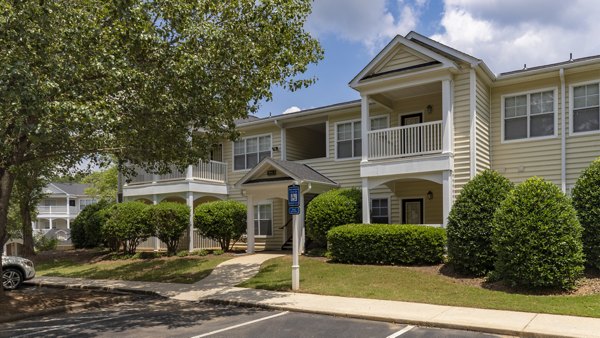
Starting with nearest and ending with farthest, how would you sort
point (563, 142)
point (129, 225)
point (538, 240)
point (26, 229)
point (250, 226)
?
1. point (538, 240)
2. point (563, 142)
3. point (250, 226)
4. point (129, 225)
5. point (26, 229)

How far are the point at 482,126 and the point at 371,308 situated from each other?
28.8 ft

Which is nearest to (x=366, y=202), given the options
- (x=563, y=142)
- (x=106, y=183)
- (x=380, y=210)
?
(x=380, y=210)

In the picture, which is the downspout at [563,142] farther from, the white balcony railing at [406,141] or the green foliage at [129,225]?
the green foliage at [129,225]

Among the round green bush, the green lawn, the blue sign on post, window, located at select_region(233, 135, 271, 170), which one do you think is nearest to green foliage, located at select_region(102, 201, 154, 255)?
the green lawn

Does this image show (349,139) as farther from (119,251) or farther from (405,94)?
(119,251)

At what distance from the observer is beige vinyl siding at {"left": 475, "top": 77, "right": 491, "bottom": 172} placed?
51.5ft

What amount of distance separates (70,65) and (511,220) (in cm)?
1025

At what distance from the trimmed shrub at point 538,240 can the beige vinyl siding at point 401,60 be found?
6354mm

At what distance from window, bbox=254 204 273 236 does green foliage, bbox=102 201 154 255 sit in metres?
4.82

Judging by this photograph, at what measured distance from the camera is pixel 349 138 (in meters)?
20.1

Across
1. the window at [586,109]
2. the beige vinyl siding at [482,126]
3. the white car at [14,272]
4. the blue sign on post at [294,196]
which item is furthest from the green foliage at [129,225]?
the window at [586,109]

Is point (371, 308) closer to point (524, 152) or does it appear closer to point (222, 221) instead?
point (524, 152)

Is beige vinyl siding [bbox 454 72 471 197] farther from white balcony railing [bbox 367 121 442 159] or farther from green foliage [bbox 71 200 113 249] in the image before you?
green foliage [bbox 71 200 113 249]

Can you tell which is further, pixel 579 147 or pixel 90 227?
pixel 90 227
